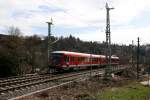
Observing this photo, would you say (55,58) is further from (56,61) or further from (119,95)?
(119,95)

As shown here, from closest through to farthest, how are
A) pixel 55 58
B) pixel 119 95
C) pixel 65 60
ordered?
pixel 119 95, pixel 65 60, pixel 55 58

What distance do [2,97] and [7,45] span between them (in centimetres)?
2678

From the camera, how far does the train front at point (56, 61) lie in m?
46.8

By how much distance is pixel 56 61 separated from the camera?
155ft

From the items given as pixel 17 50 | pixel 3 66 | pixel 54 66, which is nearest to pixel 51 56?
pixel 54 66

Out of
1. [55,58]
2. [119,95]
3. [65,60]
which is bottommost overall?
[119,95]

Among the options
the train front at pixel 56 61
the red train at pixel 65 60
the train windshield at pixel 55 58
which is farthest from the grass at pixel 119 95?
the train windshield at pixel 55 58

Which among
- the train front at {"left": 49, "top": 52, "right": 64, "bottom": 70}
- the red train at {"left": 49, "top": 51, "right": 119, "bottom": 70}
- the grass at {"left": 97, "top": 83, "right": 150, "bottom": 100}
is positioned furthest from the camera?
the red train at {"left": 49, "top": 51, "right": 119, "bottom": 70}

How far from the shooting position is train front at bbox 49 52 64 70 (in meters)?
46.8

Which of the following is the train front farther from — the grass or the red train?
the grass

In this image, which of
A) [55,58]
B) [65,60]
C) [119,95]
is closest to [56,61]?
[55,58]

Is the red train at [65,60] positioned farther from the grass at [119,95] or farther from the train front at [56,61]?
the grass at [119,95]

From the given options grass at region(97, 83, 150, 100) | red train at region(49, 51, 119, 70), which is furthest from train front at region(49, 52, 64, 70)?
grass at region(97, 83, 150, 100)

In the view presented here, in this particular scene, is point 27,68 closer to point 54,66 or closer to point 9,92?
point 54,66
